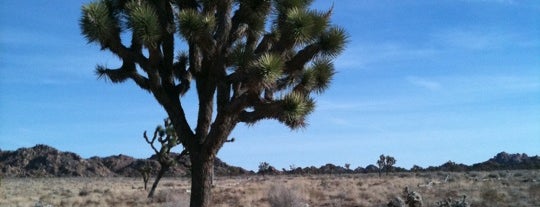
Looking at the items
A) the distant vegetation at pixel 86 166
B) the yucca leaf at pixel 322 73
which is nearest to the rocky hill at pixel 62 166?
the distant vegetation at pixel 86 166

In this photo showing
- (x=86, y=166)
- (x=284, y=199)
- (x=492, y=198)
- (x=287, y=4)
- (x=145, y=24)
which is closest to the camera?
(x=145, y=24)

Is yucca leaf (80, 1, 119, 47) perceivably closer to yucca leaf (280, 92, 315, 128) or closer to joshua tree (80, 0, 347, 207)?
joshua tree (80, 0, 347, 207)

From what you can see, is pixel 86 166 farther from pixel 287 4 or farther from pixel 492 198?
pixel 287 4

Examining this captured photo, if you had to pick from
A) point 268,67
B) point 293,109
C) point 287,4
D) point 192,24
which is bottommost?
point 293,109

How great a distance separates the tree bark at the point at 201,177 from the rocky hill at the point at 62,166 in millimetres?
73928

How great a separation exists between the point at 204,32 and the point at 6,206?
46.7ft

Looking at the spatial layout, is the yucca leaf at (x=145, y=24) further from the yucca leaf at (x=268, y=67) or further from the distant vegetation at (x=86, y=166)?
the distant vegetation at (x=86, y=166)

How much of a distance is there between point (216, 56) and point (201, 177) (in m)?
2.05

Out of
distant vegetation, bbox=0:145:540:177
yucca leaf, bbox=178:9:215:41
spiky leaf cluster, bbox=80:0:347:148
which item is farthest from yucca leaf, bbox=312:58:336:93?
distant vegetation, bbox=0:145:540:177

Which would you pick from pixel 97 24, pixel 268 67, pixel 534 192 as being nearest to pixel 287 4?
pixel 268 67

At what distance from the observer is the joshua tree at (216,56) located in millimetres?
9711

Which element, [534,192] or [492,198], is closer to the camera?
[492,198]

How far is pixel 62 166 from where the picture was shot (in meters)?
90.9

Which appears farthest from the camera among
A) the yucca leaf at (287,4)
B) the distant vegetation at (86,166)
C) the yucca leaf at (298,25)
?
the distant vegetation at (86,166)
